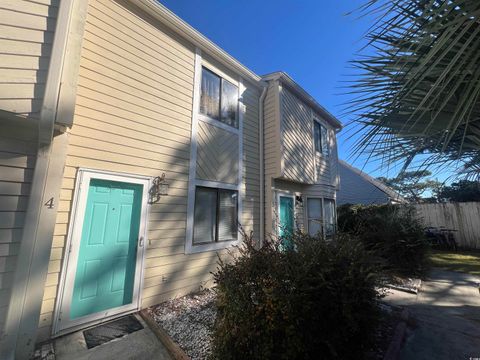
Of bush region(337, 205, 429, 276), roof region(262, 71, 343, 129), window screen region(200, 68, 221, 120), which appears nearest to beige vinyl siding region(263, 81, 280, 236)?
roof region(262, 71, 343, 129)

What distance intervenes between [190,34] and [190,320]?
19.9 ft

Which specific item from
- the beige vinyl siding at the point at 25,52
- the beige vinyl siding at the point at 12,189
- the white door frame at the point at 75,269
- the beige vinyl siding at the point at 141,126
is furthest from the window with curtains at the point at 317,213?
the beige vinyl siding at the point at 25,52

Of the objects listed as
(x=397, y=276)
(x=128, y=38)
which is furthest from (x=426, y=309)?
(x=128, y=38)

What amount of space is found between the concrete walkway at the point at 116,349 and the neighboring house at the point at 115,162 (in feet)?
0.94

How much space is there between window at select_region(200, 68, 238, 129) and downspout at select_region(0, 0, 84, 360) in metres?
3.17

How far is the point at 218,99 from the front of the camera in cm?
630

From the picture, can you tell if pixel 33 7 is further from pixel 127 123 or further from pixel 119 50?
pixel 127 123

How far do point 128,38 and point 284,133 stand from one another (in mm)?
4866

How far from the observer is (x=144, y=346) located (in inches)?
123

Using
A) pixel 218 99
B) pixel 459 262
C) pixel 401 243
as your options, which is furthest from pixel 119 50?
pixel 459 262

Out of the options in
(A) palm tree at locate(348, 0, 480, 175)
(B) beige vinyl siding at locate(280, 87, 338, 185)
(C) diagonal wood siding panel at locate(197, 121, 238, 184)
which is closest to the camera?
(A) palm tree at locate(348, 0, 480, 175)

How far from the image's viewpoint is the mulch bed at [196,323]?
3.04m

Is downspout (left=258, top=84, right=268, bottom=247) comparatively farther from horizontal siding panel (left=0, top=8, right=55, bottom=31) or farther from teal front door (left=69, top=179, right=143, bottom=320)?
horizontal siding panel (left=0, top=8, right=55, bottom=31)

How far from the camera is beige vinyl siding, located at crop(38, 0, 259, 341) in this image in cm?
371
